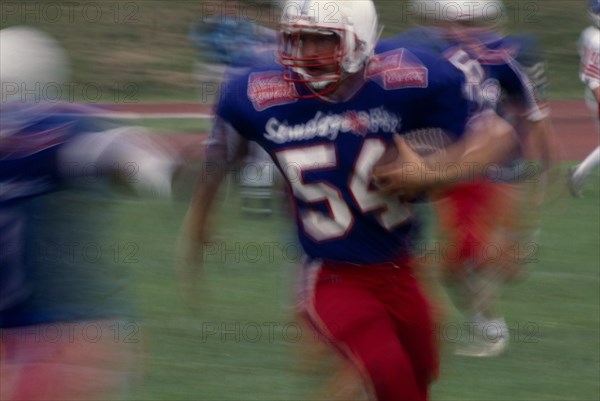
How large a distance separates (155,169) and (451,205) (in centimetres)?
276

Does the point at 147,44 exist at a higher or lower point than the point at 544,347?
lower

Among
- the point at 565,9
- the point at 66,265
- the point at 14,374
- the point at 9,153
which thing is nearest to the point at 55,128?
the point at 9,153

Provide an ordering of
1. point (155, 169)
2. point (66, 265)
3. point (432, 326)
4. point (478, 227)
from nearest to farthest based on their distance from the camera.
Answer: point (155, 169), point (66, 265), point (432, 326), point (478, 227)

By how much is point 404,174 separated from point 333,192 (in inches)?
11.8

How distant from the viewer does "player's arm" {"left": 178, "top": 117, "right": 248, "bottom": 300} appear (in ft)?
14.5

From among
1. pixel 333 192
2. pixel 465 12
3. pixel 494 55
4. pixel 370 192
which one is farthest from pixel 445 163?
pixel 465 12

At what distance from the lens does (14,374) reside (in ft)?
12.3

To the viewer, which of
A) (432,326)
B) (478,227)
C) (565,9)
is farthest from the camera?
(565,9)

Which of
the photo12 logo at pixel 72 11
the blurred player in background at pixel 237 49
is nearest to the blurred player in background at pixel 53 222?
the blurred player in background at pixel 237 49

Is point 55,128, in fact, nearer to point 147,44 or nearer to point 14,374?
point 14,374

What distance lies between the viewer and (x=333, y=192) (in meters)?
4.21

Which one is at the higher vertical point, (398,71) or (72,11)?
(398,71)

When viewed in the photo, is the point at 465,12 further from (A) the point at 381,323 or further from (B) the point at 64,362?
(B) the point at 64,362

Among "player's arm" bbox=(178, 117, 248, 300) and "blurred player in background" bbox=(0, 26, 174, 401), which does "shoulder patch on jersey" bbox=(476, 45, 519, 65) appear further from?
"blurred player in background" bbox=(0, 26, 174, 401)
